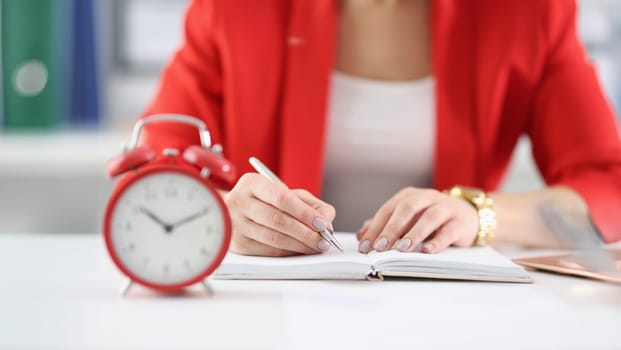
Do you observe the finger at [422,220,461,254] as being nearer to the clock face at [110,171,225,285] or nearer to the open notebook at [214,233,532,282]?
the open notebook at [214,233,532,282]

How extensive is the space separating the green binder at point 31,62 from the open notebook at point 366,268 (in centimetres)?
156

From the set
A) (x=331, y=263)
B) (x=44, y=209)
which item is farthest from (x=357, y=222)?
(x=44, y=209)

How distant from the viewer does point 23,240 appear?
1.20 m

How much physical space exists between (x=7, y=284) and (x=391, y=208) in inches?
17.0

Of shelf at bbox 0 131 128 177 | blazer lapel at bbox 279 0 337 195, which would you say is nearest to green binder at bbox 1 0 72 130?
shelf at bbox 0 131 128 177

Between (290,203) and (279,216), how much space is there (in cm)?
2

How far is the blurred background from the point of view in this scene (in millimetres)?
2209

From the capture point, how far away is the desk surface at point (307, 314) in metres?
0.70

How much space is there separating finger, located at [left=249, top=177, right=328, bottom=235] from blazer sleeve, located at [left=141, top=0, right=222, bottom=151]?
0.44 metres

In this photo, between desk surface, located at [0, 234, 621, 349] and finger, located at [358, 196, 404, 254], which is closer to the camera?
desk surface, located at [0, 234, 621, 349]

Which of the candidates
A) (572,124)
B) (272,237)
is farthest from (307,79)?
(272,237)

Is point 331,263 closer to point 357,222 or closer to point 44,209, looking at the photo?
point 357,222

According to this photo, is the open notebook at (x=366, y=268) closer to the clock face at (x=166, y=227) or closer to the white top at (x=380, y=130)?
the clock face at (x=166, y=227)

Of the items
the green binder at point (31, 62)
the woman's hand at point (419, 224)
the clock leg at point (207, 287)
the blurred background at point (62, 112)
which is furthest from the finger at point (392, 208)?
the green binder at point (31, 62)
